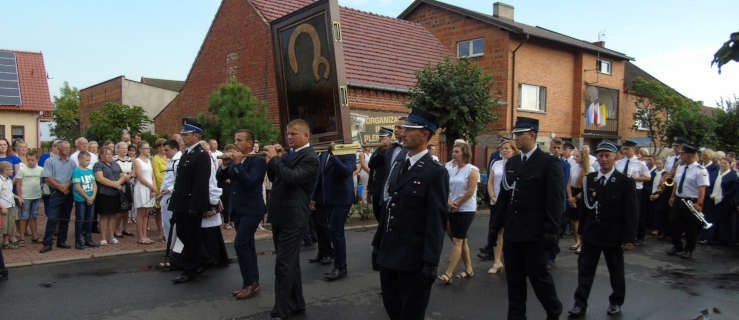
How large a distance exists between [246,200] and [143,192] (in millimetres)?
4696

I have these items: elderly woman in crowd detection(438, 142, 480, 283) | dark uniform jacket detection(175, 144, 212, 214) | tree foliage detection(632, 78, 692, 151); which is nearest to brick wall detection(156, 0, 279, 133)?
dark uniform jacket detection(175, 144, 212, 214)

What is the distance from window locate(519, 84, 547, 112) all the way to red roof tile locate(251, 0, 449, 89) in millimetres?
4206

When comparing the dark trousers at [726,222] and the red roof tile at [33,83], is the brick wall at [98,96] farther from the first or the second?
the dark trousers at [726,222]

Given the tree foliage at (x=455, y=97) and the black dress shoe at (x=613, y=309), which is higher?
the tree foliage at (x=455, y=97)

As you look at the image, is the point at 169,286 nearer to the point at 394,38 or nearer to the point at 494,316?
the point at 494,316

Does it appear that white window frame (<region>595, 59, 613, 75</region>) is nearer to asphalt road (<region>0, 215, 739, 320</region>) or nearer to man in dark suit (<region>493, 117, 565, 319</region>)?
asphalt road (<region>0, 215, 739, 320</region>)

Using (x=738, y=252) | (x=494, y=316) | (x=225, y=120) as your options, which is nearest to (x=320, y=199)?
(x=494, y=316)

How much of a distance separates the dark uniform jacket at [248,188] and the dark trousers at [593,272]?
3.47 metres

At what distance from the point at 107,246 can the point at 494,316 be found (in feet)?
21.7

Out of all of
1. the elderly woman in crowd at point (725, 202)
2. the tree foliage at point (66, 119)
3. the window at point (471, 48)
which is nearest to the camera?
the elderly woman in crowd at point (725, 202)

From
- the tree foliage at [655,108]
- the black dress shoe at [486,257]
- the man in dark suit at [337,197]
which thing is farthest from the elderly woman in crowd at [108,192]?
the tree foliage at [655,108]

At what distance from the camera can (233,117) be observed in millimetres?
14312

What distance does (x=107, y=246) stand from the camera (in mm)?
9180

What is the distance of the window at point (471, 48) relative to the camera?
26.1 m
